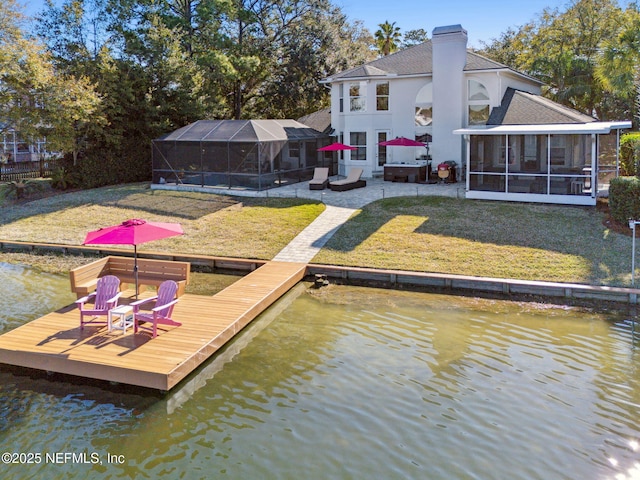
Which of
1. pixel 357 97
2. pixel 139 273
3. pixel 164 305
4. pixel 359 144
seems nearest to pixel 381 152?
pixel 359 144

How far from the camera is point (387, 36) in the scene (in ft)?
171

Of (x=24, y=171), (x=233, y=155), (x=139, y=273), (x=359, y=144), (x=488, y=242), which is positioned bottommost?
(x=139, y=273)

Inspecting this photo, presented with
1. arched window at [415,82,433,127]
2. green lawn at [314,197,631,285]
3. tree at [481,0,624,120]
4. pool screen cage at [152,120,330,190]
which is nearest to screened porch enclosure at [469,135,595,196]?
green lawn at [314,197,631,285]

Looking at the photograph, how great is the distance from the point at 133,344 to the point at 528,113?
1848 cm

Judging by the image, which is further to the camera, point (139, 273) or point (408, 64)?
point (408, 64)

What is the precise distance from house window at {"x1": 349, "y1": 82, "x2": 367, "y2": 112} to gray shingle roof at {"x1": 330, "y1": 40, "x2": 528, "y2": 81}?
0.58 meters

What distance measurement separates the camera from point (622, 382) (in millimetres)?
9289

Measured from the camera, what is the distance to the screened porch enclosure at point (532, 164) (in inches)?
803

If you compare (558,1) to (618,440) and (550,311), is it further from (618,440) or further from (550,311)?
(618,440)

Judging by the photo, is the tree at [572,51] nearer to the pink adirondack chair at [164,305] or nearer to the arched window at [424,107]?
the arched window at [424,107]

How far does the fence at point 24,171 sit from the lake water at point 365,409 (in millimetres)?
23771

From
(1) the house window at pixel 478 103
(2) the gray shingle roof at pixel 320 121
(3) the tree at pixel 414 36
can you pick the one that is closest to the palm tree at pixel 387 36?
(3) the tree at pixel 414 36

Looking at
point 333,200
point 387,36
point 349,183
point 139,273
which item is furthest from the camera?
point 387,36

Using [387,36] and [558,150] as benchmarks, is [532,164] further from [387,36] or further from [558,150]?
[387,36]
